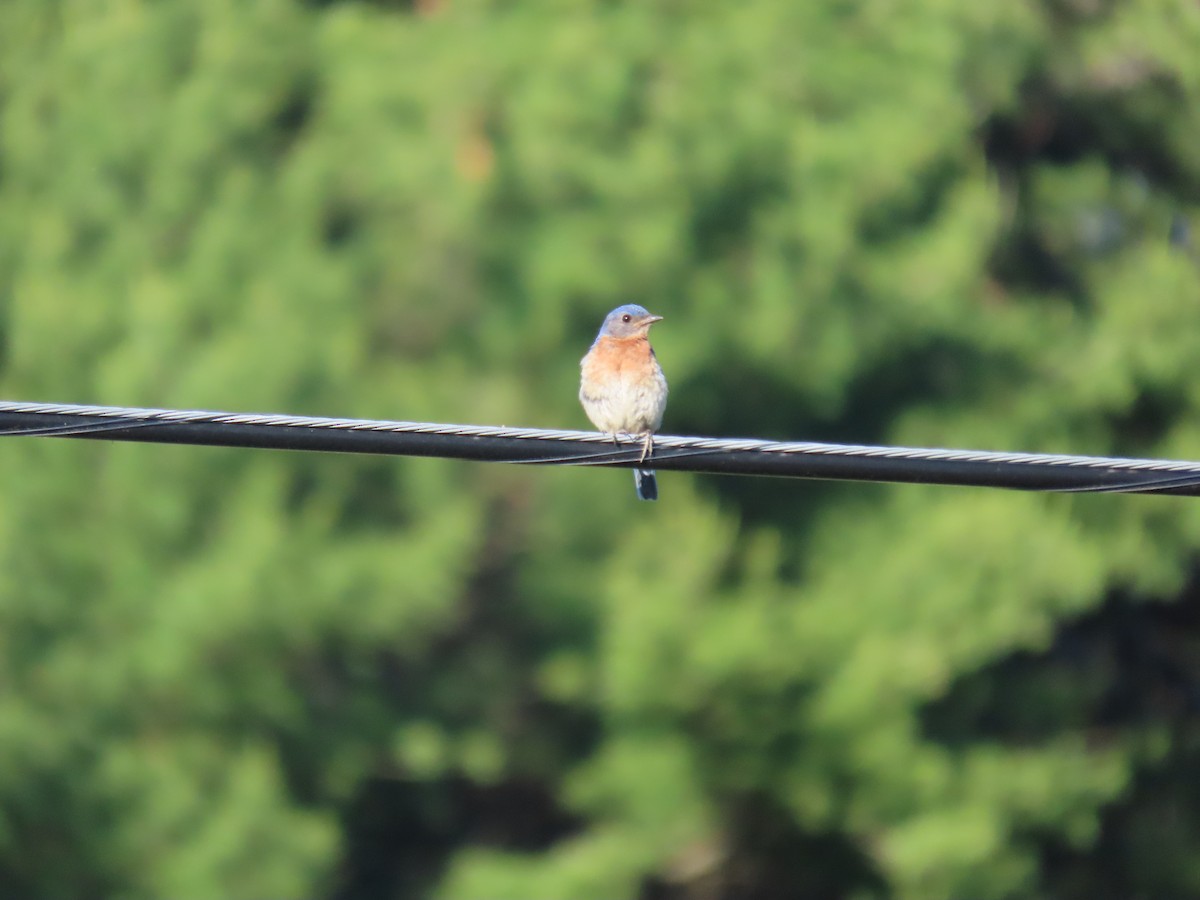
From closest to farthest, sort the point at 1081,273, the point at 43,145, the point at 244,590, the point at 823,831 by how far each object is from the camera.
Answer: the point at 244,590 → the point at 823,831 → the point at 43,145 → the point at 1081,273

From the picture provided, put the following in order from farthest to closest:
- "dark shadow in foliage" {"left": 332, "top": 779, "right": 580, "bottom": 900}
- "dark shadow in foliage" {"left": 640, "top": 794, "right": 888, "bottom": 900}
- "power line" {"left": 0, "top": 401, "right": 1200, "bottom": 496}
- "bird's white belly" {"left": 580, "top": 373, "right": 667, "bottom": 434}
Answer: "dark shadow in foliage" {"left": 332, "top": 779, "right": 580, "bottom": 900} < "dark shadow in foliage" {"left": 640, "top": 794, "right": 888, "bottom": 900} < "bird's white belly" {"left": 580, "top": 373, "right": 667, "bottom": 434} < "power line" {"left": 0, "top": 401, "right": 1200, "bottom": 496}

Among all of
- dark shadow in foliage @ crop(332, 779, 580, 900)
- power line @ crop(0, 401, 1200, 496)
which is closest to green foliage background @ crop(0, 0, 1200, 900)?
dark shadow in foliage @ crop(332, 779, 580, 900)

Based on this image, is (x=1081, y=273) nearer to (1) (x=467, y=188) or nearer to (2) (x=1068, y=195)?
(2) (x=1068, y=195)

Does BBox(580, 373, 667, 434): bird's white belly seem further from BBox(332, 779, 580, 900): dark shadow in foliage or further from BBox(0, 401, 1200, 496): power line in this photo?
BBox(332, 779, 580, 900): dark shadow in foliage

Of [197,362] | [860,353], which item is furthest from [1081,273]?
[197,362]

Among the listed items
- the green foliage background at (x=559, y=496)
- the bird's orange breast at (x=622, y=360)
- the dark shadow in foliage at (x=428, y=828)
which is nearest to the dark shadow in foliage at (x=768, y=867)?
the green foliage background at (x=559, y=496)

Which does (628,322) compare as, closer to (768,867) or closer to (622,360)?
(622,360)
